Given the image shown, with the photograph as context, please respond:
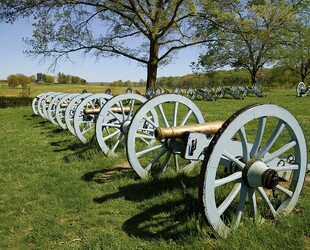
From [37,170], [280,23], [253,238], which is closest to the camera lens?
[253,238]

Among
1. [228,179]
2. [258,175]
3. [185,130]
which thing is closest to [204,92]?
[185,130]

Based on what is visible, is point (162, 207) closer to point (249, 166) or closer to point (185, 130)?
point (185, 130)

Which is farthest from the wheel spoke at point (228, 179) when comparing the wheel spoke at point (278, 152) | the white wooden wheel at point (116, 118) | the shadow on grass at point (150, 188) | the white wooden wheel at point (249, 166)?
the white wooden wheel at point (116, 118)

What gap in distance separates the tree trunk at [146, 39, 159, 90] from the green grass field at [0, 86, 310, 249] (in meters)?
14.2

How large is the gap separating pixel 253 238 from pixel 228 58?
112ft

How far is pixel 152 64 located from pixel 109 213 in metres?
17.0

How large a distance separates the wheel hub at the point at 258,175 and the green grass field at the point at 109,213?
1.22ft

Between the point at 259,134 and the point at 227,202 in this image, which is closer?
the point at 227,202

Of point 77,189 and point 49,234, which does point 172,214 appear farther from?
point 77,189

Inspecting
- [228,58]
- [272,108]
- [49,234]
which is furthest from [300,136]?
[228,58]

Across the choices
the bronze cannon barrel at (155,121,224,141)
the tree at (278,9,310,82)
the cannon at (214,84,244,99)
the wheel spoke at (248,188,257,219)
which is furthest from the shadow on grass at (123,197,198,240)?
the tree at (278,9,310,82)

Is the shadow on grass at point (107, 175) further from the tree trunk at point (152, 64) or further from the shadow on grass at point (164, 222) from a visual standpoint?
the tree trunk at point (152, 64)

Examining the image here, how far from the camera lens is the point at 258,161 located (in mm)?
2766

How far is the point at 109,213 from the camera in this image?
3.90m
